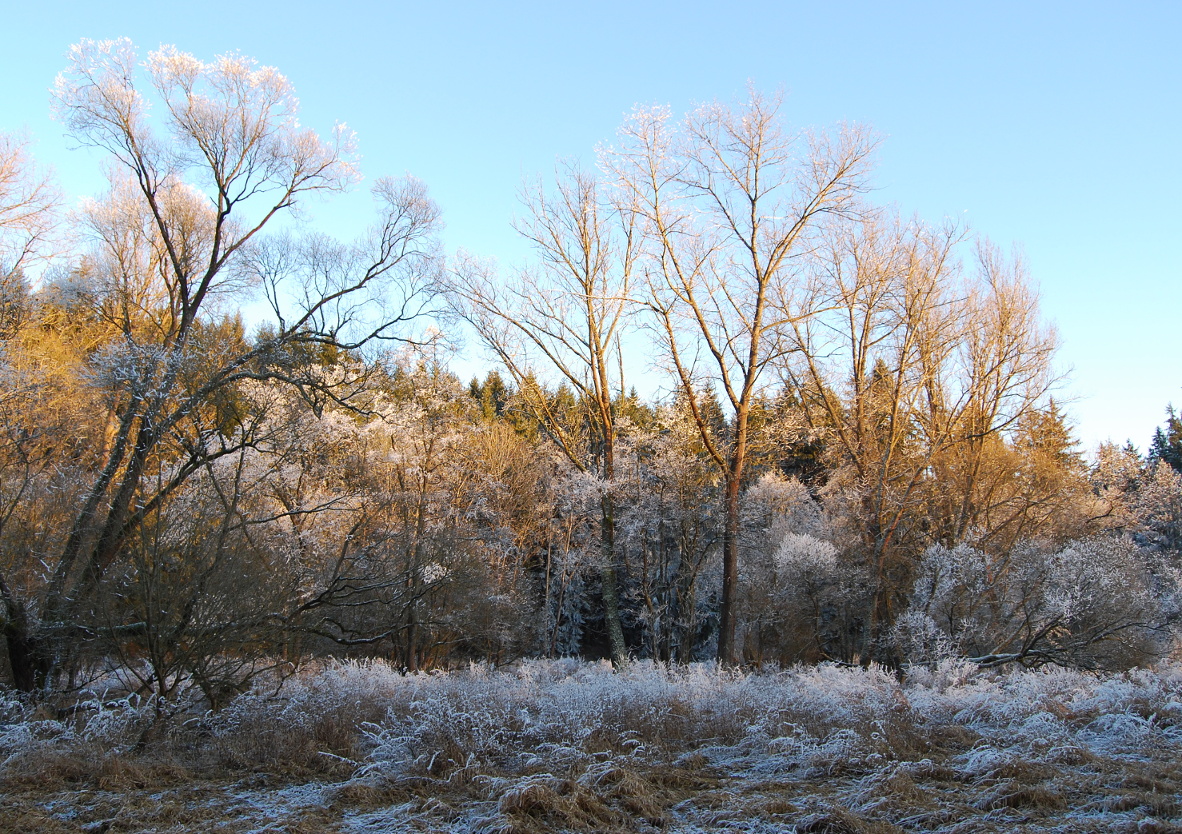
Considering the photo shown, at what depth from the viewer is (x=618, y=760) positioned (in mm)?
6195

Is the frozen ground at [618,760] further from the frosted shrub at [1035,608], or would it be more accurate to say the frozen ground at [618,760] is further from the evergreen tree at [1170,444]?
the evergreen tree at [1170,444]

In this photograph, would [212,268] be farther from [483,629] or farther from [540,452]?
[540,452]

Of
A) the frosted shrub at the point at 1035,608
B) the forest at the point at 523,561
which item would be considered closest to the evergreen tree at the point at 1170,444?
the forest at the point at 523,561

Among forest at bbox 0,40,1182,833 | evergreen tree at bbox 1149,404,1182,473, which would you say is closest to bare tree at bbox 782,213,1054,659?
forest at bbox 0,40,1182,833

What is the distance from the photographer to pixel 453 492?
2411 cm

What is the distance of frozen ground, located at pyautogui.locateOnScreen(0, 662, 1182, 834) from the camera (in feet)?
15.4

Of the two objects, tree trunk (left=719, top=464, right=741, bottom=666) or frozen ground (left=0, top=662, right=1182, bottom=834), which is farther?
tree trunk (left=719, top=464, right=741, bottom=666)

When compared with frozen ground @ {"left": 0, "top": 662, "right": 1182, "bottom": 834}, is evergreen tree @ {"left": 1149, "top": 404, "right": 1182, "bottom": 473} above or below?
above

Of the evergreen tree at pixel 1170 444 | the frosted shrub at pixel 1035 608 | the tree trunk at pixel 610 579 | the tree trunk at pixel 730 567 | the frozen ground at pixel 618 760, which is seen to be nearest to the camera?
the frozen ground at pixel 618 760

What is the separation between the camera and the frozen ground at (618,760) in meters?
4.69

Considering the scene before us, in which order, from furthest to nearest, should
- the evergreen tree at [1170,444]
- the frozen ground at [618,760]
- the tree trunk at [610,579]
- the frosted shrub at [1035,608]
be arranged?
1. the evergreen tree at [1170,444]
2. the frosted shrub at [1035,608]
3. the tree trunk at [610,579]
4. the frozen ground at [618,760]

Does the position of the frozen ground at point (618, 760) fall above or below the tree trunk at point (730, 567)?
below

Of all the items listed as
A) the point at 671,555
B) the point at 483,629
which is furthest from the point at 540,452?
the point at 483,629

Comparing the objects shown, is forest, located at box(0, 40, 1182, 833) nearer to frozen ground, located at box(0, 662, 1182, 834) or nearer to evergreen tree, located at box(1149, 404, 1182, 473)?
frozen ground, located at box(0, 662, 1182, 834)
